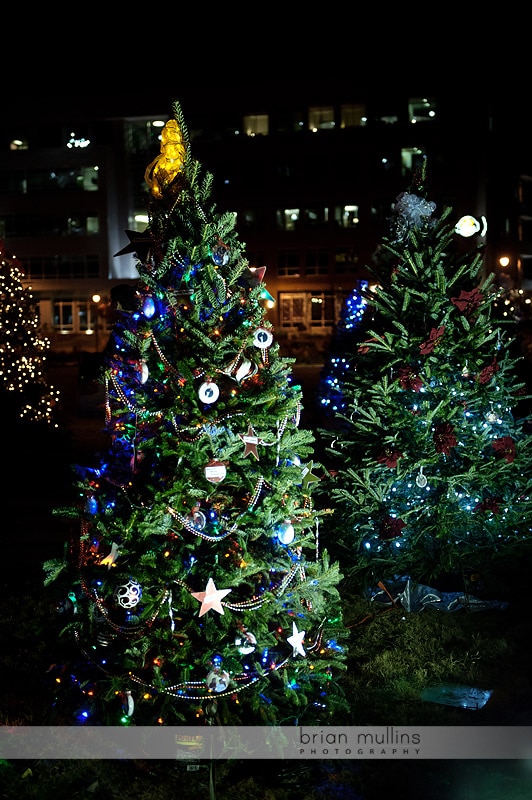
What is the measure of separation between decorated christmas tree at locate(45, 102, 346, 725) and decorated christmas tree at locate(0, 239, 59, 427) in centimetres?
1074

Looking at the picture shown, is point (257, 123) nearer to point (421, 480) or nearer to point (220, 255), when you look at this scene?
point (421, 480)

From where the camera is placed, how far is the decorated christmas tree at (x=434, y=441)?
7574 millimetres

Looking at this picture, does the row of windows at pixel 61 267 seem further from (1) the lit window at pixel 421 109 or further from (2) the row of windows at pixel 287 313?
(1) the lit window at pixel 421 109

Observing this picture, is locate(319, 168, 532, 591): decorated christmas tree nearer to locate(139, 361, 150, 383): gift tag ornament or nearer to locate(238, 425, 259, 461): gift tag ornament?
locate(238, 425, 259, 461): gift tag ornament

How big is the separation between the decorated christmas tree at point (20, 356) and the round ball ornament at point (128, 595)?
11.1 meters

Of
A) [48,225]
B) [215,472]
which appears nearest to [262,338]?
[215,472]

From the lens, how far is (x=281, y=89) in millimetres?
59688

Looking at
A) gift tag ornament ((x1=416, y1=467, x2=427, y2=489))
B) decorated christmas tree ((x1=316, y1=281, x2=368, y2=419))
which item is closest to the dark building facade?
decorated christmas tree ((x1=316, y1=281, x2=368, y2=419))

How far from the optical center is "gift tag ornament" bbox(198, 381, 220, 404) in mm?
4965

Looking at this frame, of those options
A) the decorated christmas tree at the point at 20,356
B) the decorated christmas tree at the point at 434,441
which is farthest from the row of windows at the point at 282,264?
the decorated christmas tree at the point at 434,441

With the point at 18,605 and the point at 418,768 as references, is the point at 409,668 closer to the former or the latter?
the point at 418,768

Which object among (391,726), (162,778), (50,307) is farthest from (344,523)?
(50,307)

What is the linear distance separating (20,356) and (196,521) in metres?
11.9

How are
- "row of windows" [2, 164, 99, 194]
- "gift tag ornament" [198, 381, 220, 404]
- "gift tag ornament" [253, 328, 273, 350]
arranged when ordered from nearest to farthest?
"gift tag ornament" [198, 381, 220, 404] < "gift tag ornament" [253, 328, 273, 350] < "row of windows" [2, 164, 99, 194]
